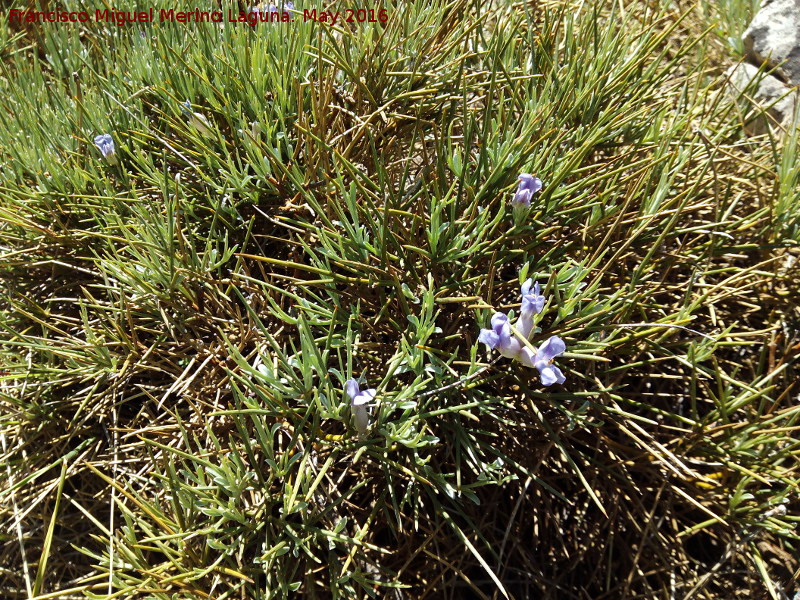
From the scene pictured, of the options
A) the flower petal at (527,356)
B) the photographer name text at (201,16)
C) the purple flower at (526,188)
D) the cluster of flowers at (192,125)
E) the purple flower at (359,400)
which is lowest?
the purple flower at (359,400)

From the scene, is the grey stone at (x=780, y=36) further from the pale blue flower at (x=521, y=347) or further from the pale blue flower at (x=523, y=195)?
the pale blue flower at (x=521, y=347)

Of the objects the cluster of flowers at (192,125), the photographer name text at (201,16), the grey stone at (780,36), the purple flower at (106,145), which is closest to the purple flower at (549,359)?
the cluster of flowers at (192,125)

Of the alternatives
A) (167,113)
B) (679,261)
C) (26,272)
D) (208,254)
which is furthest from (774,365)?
(26,272)

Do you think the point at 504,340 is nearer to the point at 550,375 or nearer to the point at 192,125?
the point at 550,375

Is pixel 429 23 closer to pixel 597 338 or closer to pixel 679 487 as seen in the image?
pixel 597 338

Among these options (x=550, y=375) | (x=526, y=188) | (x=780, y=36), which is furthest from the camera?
(x=780, y=36)

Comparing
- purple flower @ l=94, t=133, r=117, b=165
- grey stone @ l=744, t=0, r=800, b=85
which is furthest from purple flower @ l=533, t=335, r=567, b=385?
grey stone @ l=744, t=0, r=800, b=85

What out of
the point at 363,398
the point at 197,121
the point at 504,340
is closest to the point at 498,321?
the point at 504,340

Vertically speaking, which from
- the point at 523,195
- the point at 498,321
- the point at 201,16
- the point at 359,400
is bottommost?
the point at 359,400
